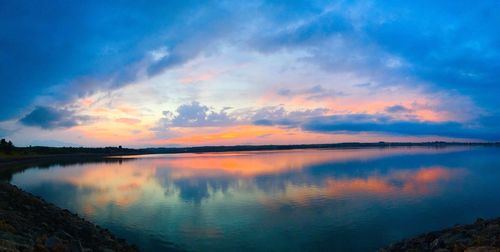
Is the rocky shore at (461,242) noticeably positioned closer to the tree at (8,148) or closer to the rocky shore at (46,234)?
the rocky shore at (46,234)

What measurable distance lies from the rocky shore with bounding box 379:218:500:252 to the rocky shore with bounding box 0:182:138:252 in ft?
40.4

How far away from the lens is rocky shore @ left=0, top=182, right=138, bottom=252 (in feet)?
39.6

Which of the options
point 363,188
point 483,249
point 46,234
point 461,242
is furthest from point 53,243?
point 363,188

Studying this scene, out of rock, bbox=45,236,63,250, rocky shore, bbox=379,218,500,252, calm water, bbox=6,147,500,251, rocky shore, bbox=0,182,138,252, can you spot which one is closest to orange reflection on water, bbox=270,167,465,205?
calm water, bbox=6,147,500,251

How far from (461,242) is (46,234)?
16.0m

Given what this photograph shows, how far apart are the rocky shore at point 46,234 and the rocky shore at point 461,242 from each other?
12.3m

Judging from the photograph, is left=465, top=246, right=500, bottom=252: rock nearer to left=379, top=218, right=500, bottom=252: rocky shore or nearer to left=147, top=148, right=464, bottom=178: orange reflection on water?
left=379, top=218, right=500, bottom=252: rocky shore

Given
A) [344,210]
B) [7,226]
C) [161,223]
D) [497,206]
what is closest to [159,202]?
[161,223]

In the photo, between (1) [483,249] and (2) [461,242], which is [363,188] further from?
(1) [483,249]

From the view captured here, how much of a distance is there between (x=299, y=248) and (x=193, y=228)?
703 cm

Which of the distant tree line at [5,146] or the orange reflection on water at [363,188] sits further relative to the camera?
the distant tree line at [5,146]

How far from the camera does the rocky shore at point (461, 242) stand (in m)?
10.9

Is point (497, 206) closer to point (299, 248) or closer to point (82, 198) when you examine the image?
point (299, 248)

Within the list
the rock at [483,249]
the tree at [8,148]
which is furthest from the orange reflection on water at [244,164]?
the tree at [8,148]
